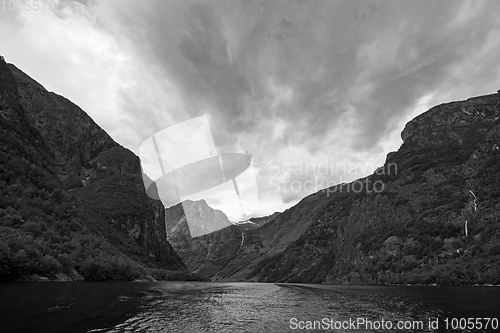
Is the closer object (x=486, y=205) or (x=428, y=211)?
(x=486, y=205)

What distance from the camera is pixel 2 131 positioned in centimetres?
9444

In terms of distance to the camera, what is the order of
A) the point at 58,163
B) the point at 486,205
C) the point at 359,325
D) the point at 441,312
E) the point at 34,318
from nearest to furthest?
the point at 34,318 < the point at 359,325 < the point at 441,312 < the point at 486,205 < the point at 58,163

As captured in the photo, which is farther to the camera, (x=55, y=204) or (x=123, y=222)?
(x=123, y=222)

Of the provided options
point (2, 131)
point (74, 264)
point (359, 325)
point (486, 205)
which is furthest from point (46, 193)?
point (486, 205)

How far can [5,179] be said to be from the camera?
267ft

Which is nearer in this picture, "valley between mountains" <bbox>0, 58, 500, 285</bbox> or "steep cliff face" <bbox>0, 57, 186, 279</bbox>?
"steep cliff face" <bbox>0, 57, 186, 279</bbox>

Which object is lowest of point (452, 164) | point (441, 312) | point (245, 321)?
point (441, 312)

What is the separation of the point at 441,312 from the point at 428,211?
513 ft

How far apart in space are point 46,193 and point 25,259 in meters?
52.9

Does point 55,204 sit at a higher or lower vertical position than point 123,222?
higher

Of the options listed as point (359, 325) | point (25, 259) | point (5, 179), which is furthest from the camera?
point (5, 179)

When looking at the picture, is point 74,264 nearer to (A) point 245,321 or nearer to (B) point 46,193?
(B) point 46,193

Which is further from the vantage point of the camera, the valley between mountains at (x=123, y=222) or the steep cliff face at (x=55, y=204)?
the valley between mountains at (x=123, y=222)

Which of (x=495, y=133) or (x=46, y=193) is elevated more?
(x=495, y=133)
